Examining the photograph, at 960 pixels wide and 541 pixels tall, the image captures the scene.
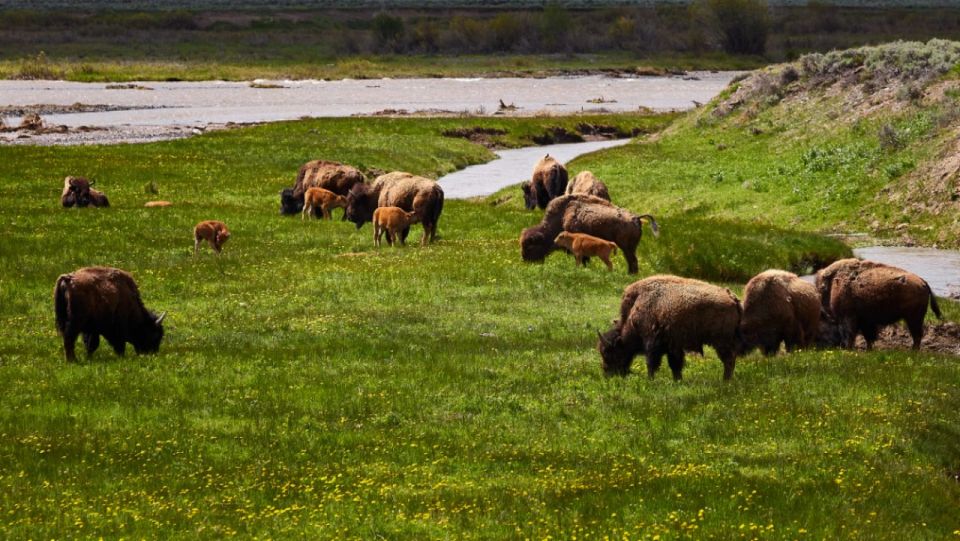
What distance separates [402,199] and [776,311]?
51.2ft

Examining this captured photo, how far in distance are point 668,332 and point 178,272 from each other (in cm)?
1507

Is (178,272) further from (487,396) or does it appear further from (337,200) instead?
(487,396)

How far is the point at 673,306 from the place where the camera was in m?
21.4

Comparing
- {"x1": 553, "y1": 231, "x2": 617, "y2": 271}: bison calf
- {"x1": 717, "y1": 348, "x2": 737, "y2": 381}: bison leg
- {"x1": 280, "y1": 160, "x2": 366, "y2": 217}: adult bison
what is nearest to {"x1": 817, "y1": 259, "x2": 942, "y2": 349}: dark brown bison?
{"x1": 717, "y1": 348, "x2": 737, "y2": 381}: bison leg

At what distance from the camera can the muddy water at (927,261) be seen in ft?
112

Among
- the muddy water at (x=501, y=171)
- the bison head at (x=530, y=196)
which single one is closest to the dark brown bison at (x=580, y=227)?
the bison head at (x=530, y=196)

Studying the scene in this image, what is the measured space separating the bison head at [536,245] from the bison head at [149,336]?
11881 millimetres

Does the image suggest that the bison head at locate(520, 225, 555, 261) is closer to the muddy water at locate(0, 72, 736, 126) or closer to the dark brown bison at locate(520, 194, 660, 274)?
the dark brown bison at locate(520, 194, 660, 274)

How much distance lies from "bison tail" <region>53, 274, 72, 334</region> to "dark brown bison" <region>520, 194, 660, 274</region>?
13.6 m

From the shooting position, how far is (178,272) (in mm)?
32938

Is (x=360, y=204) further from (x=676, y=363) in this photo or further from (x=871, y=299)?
(x=676, y=363)

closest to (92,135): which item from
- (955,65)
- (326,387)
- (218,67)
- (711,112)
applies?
(711,112)

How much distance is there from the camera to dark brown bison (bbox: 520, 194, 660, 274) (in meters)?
33.7

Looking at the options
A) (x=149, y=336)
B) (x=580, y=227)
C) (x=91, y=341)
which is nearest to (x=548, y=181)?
(x=580, y=227)
